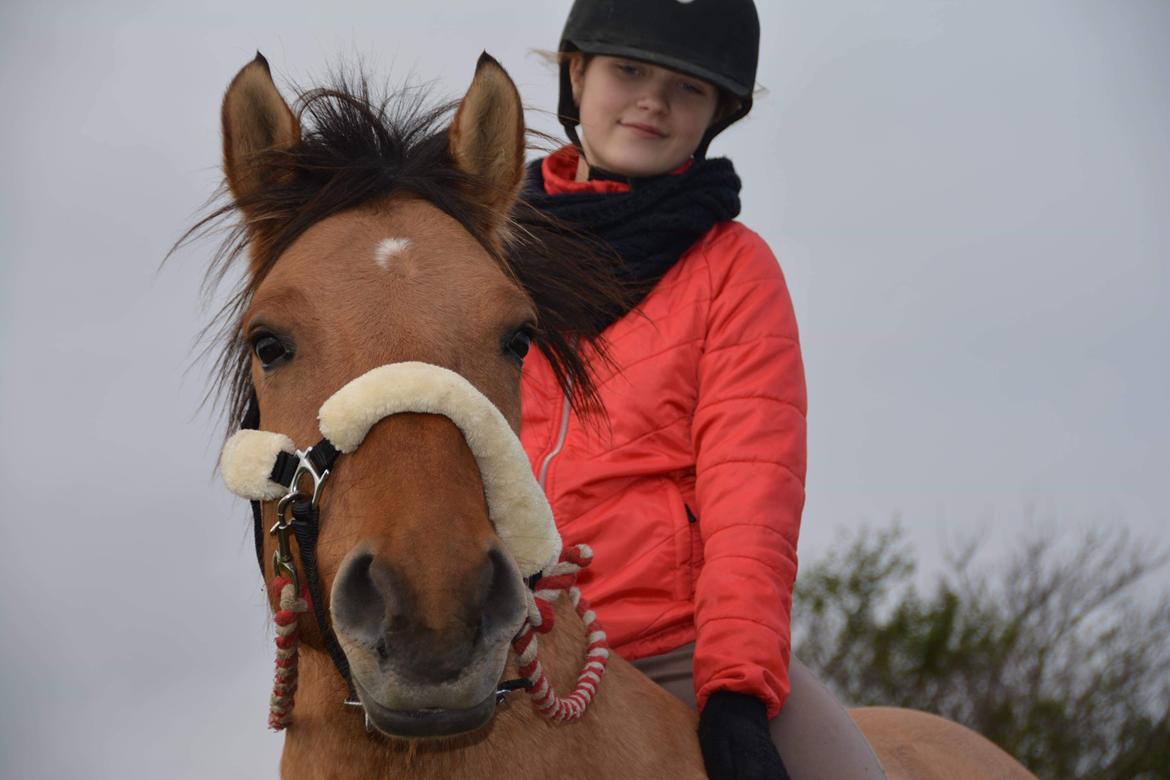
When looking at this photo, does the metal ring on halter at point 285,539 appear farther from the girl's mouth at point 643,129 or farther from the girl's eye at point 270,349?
the girl's mouth at point 643,129

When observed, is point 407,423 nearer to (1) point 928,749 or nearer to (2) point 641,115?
(2) point 641,115

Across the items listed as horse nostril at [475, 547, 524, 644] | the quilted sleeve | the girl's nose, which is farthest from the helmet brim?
horse nostril at [475, 547, 524, 644]

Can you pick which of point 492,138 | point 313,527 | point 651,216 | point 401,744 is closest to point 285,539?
point 313,527

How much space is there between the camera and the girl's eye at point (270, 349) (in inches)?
106

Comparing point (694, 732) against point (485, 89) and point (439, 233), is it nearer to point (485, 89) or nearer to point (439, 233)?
point (439, 233)

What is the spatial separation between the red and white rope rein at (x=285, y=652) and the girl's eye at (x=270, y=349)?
0.47 metres

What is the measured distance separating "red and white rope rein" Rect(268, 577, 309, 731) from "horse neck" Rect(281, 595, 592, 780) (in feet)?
0.11

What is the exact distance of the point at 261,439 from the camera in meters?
2.61

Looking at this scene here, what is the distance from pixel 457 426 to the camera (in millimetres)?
2514

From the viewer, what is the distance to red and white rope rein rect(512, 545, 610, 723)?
261 centimetres

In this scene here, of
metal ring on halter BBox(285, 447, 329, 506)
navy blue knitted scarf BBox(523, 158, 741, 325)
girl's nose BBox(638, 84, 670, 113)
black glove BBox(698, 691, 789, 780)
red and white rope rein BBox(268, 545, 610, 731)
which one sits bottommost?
black glove BBox(698, 691, 789, 780)

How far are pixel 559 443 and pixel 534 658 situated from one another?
1.02 m

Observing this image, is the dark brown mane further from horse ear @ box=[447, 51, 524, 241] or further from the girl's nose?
the girl's nose

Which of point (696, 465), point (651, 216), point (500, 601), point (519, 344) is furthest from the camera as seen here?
point (651, 216)
